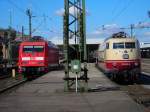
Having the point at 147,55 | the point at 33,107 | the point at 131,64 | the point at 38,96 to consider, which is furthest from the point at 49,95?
the point at 147,55

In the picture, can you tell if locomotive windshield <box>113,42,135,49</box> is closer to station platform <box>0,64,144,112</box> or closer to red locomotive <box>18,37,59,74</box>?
station platform <box>0,64,144,112</box>

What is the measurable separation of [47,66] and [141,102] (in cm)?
2382

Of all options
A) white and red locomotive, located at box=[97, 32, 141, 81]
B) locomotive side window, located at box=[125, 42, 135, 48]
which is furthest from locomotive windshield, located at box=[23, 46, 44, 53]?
locomotive side window, located at box=[125, 42, 135, 48]

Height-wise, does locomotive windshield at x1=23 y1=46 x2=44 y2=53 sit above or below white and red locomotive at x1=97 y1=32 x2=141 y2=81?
above

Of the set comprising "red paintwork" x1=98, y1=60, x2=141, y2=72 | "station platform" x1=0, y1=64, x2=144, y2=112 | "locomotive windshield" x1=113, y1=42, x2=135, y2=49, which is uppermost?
"locomotive windshield" x1=113, y1=42, x2=135, y2=49

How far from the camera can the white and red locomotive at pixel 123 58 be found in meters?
28.5

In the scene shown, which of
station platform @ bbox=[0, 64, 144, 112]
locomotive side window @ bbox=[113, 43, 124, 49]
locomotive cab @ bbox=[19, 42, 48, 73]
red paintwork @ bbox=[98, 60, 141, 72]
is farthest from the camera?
locomotive cab @ bbox=[19, 42, 48, 73]

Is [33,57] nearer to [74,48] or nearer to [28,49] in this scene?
[28,49]

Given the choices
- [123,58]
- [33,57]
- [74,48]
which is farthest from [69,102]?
[33,57]

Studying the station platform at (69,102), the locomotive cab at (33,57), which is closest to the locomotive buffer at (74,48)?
the station platform at (69,102)

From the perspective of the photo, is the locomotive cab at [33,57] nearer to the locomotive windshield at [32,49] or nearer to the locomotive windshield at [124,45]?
the locomotive windshield at [32,49]

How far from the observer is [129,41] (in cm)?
2916

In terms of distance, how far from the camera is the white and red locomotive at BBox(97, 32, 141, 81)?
28547mm

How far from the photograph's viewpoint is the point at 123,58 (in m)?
28.7
